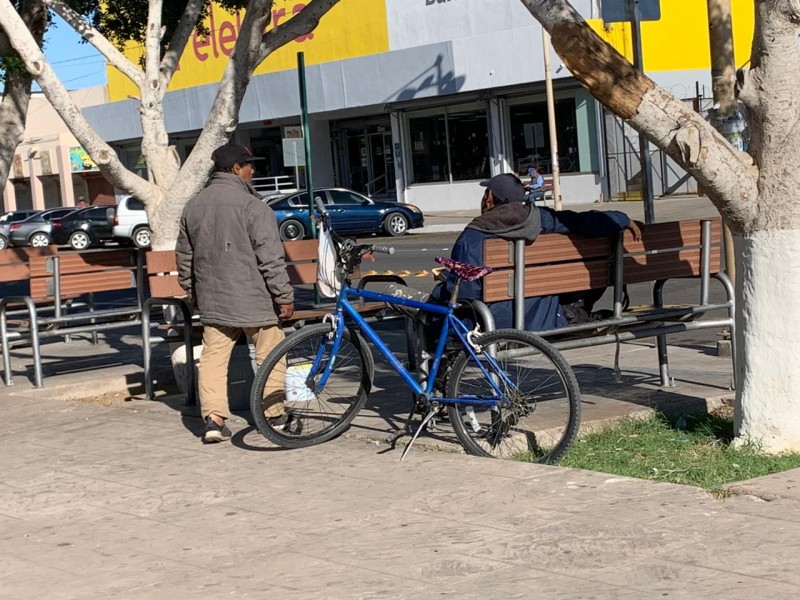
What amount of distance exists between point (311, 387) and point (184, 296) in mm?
2623

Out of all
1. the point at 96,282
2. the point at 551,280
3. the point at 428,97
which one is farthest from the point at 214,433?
the point at 428,97

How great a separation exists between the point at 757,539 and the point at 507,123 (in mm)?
34556

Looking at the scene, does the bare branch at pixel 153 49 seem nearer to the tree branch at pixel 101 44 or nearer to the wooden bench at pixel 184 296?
the tree branch at pixel 101 44

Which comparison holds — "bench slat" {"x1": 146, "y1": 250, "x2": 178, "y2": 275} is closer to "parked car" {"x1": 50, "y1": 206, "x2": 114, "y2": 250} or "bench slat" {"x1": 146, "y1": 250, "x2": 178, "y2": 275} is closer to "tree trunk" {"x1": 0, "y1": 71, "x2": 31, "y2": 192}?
"tree trunk" {"x1": 0, "y1": 71, "x2": 31, "y2": 192}

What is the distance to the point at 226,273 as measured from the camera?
7668 mm

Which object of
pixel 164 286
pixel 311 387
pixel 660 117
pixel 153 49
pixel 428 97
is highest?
pixel 428 97

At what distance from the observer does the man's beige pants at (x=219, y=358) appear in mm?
7699

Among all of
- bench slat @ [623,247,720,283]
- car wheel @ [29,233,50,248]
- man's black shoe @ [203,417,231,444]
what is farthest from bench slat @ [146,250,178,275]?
car wheel @ [29,233,50,248]

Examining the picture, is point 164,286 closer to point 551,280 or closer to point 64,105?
point 64,105

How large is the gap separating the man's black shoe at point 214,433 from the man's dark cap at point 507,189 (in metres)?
2.16

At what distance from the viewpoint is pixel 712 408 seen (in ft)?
25.6

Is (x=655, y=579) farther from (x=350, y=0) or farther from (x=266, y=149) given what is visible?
(x=266, y=149)

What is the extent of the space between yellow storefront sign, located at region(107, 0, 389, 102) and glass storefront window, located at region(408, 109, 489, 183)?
9.71 feet

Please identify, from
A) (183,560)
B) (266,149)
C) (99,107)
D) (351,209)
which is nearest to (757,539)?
(183,560)
